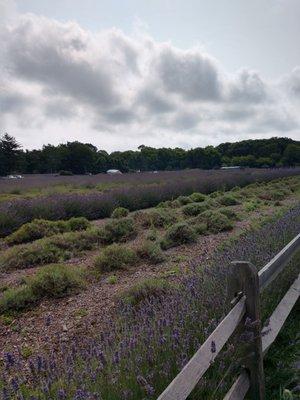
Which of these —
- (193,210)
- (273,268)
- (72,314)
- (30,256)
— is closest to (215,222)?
(193,210)

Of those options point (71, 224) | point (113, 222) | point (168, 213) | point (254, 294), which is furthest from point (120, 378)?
point (168, 213)

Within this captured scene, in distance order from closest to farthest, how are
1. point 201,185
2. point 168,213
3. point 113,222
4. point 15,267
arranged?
1. point 15,267
2. point 113,222
3. point 168,213
4. point 201,185

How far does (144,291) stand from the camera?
5.79 meters

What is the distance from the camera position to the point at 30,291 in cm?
639

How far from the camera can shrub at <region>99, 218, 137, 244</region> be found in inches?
410

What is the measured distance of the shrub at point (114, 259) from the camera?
308 inches

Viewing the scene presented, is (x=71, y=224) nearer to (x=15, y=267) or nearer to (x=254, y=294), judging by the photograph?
(x=15, y=267)

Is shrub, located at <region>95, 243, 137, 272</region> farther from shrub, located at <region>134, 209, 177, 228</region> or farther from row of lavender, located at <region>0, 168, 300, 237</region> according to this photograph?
row of lavender, located at <region>0, 168, 300, 237</region>

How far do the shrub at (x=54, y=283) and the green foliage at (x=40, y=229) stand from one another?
14.0ft

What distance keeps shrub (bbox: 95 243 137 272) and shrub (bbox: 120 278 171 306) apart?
182cm

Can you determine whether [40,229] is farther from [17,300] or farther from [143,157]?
[143,157]

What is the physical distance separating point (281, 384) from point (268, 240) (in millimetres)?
3241

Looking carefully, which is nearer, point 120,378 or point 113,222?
point 120,378

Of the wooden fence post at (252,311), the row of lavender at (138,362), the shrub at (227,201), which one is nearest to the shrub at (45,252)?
the row of lavender at (138,362)
